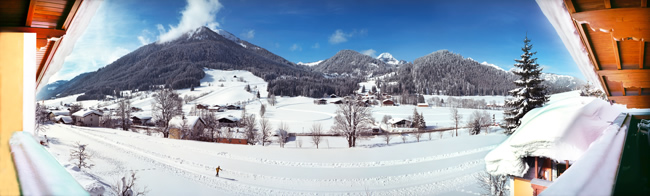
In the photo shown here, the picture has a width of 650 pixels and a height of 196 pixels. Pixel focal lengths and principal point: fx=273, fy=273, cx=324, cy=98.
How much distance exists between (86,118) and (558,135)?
3066 cm

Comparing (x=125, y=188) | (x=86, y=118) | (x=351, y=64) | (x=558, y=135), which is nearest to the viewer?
(x=558, y=135)

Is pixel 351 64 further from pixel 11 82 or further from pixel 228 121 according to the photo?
pixel 11 82

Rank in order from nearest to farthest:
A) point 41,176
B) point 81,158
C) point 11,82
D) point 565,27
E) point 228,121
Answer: point 41,176
point 11,82
point 565,27
point 81,158
point 228,121

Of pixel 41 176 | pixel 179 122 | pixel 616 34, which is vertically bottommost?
pixel 179 122

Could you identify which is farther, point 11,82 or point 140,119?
point 140,119

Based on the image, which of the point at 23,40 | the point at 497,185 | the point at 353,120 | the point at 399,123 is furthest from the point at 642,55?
the point at 399,123

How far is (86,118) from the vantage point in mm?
23297

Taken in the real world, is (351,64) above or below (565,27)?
above

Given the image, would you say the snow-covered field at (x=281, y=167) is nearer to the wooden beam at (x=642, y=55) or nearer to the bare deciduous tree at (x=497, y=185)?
the bare deciduous tree at (x=497, y=185)

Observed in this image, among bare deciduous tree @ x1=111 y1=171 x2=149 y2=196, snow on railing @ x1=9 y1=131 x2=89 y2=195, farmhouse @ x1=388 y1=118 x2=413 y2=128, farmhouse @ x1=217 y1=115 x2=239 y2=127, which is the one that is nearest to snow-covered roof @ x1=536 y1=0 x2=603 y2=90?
snow on railing @ x1=9 y1=131 x2=89 y2=195

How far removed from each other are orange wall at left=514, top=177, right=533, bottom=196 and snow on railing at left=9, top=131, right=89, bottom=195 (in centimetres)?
532

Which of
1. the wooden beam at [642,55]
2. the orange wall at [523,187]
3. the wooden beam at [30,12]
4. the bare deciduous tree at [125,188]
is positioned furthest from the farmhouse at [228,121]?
the wooden beam at [642,55]

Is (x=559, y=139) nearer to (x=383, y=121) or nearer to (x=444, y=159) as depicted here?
(x=444, y=159)

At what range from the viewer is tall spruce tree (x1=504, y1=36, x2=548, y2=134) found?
31.8 ft
